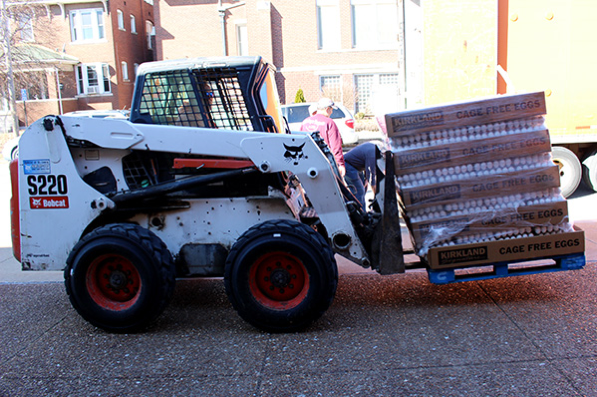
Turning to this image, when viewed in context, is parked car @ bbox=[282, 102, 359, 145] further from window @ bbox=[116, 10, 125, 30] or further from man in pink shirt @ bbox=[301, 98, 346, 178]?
window @ bbox=[116, 10, 125, 30]

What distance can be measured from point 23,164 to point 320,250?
103 inches

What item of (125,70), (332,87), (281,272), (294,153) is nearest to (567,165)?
(294,153)

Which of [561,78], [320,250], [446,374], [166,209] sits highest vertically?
[561,78]

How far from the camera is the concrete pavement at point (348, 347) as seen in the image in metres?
3.79

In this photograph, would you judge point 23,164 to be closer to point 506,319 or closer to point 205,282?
point 205,282

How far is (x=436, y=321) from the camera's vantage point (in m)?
4.79

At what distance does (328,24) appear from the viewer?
33219 mm

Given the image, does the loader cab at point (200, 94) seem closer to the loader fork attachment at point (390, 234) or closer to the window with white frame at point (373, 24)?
the loader fork attachment at point (390, 234)

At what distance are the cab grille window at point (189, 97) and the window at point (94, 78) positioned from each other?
33.8 meters

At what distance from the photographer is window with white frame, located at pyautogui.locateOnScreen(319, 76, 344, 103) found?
107ft

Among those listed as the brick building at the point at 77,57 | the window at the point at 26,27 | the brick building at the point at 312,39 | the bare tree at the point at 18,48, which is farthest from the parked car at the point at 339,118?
the brick building at the point at 77,57

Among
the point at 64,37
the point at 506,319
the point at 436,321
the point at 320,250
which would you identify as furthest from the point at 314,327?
the point at 64,37

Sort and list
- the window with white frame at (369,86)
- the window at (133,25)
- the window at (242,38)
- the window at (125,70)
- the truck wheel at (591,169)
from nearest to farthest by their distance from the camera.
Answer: the truck wheel at (591,169) < the window with white frame at (369,86) < the window at (242,38) < the window at (125,70) < the window at (133,25)

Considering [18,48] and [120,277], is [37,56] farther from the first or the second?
[120,277]
